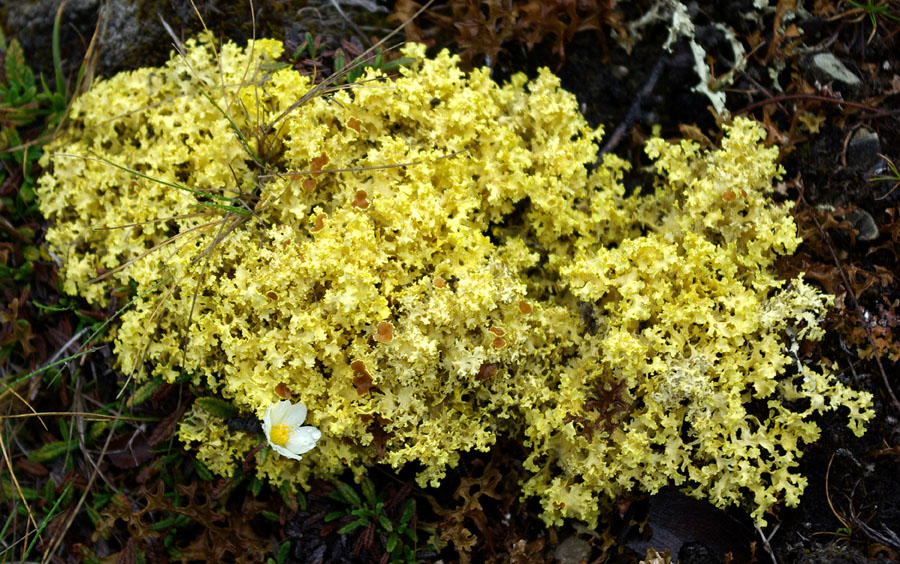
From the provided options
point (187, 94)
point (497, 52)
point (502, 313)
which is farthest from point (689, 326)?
point (187, 94)

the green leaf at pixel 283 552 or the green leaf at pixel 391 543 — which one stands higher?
the green leaf at pixel 391 543

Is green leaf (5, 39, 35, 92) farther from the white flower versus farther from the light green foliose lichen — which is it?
the white flower

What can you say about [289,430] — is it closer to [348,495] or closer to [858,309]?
[348,495]

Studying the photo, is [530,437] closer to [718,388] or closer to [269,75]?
[718,388]

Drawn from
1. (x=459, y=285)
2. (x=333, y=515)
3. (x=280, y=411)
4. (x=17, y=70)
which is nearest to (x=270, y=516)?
(x=333, y=515)

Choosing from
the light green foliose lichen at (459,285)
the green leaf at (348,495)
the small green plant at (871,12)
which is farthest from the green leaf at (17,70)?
the small green plant at (871,12)

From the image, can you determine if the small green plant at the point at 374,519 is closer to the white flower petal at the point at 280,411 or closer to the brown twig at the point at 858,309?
the white flower petal at the point at 280,411
